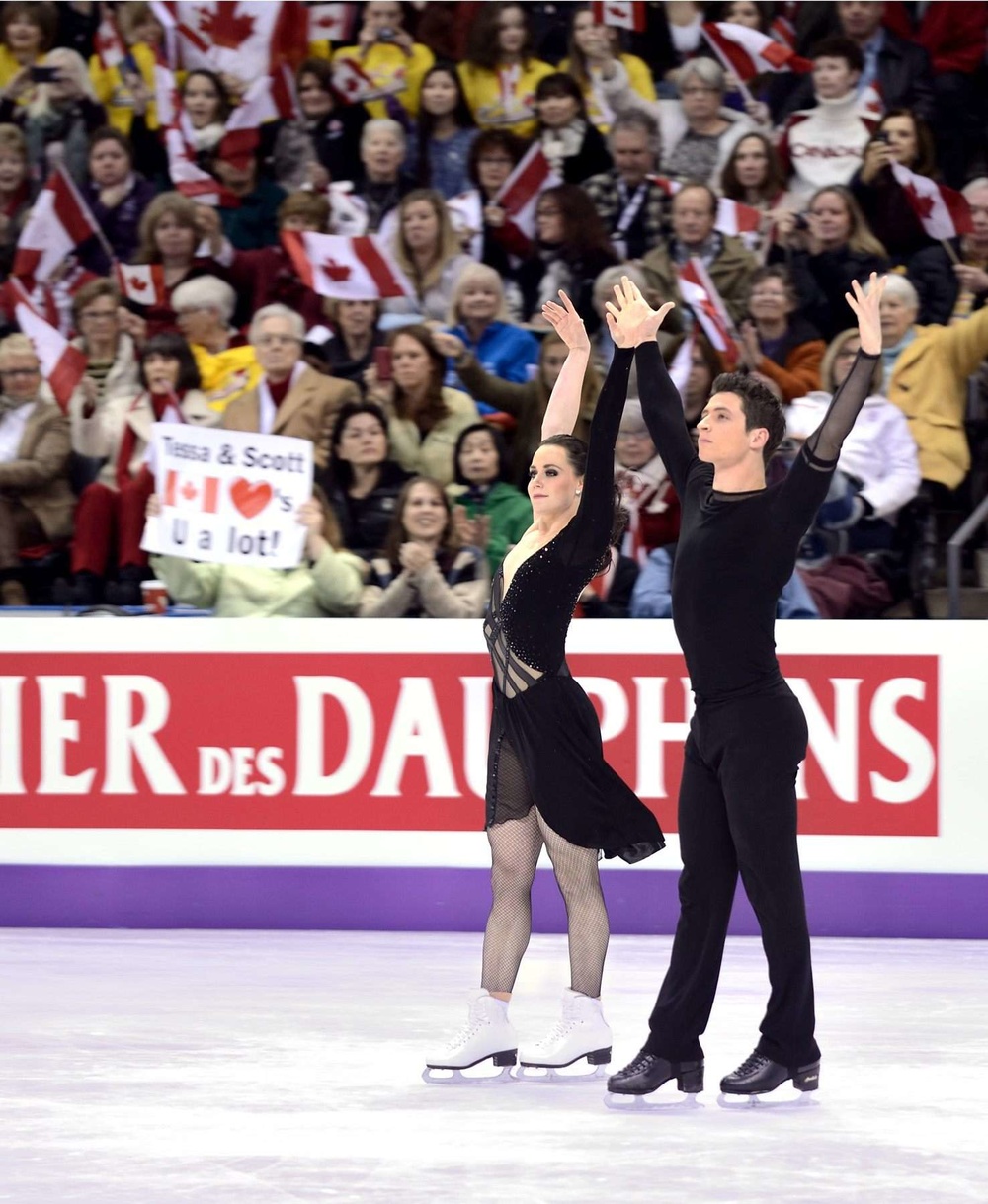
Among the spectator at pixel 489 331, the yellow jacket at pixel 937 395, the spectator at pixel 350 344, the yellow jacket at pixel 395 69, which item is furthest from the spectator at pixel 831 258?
the yellow jacket at pixel 395 69

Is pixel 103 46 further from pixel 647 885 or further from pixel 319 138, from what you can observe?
pixel 647 885

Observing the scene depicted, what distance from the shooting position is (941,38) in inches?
389

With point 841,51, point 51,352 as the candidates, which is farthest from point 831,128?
point 51,352

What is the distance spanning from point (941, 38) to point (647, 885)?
4.68m

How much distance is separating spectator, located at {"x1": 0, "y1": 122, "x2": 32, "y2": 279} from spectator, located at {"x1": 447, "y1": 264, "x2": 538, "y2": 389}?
2.68 metres

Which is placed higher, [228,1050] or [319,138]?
[319,138]

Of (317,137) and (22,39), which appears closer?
(317,137)

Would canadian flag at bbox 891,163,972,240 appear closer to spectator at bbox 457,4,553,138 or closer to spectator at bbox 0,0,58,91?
spectator at bbox 457,4,553,138

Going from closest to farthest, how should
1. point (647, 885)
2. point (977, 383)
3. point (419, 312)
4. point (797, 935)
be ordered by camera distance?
point (797, 935) → point (647, 885) → point (977, 383) → point (419, 312)

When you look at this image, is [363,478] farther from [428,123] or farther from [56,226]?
[56,226]

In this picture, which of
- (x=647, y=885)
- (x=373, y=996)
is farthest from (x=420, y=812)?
(x=373, y=996)

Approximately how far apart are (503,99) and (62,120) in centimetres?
227

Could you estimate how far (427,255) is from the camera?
30.2 ft

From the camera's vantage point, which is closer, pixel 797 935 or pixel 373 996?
pixel 797 935
